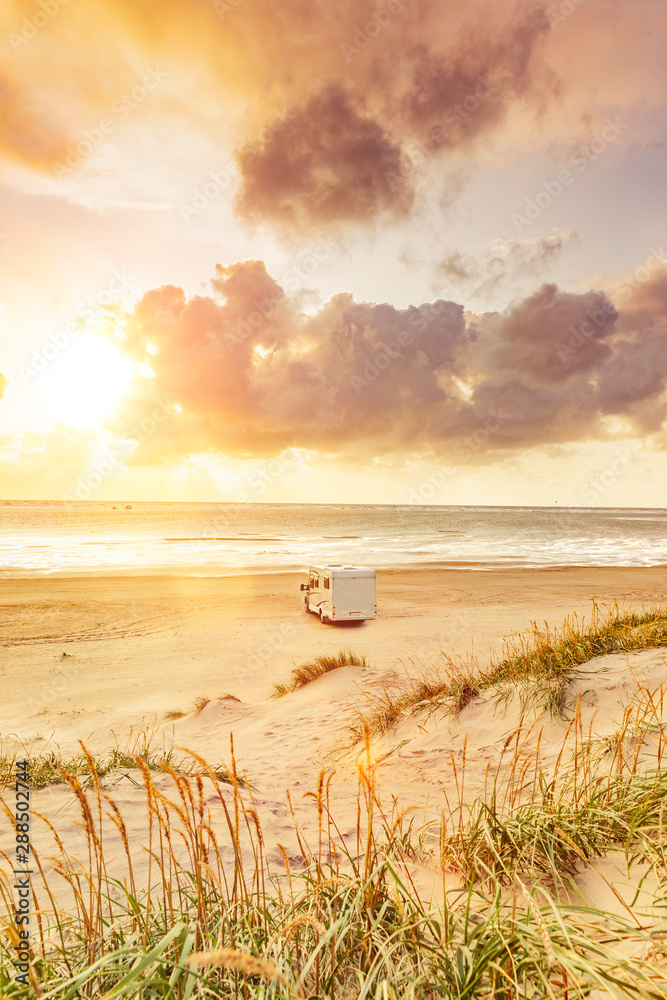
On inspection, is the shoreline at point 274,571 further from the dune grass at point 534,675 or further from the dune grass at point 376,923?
the dune grass at point 376,923

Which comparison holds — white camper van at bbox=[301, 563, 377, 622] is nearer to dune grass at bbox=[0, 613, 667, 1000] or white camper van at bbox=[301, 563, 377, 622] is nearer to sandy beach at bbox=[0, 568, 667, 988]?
sandy beach at bbox=[0, 568, 667, 988]

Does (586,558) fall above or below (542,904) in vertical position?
below

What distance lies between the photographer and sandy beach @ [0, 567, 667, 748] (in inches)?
415

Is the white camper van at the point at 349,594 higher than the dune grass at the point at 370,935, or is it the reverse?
the dune grass at the point at 370,935

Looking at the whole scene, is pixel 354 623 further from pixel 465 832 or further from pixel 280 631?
pixel 465 832

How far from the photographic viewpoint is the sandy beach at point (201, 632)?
10.5 metres

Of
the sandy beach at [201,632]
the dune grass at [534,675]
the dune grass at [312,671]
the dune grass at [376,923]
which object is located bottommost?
the sandy beach at [201,632]

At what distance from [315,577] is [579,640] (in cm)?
1203

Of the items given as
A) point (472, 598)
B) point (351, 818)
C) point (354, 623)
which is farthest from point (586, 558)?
point (351, 818)

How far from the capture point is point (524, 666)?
6.87 metres

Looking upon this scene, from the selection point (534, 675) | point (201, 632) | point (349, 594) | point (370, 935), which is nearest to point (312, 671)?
point (534, 675)

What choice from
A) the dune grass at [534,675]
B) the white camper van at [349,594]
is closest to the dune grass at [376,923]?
the dune grass at [534,675]

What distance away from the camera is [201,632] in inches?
661

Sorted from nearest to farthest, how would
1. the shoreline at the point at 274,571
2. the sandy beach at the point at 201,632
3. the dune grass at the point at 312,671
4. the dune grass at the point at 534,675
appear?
the dune grass at the point at 534,675 → the dune grass at the point at 312,671 → the sandy beach at the point at 201,632 → the shoreline at the point at 274,571
